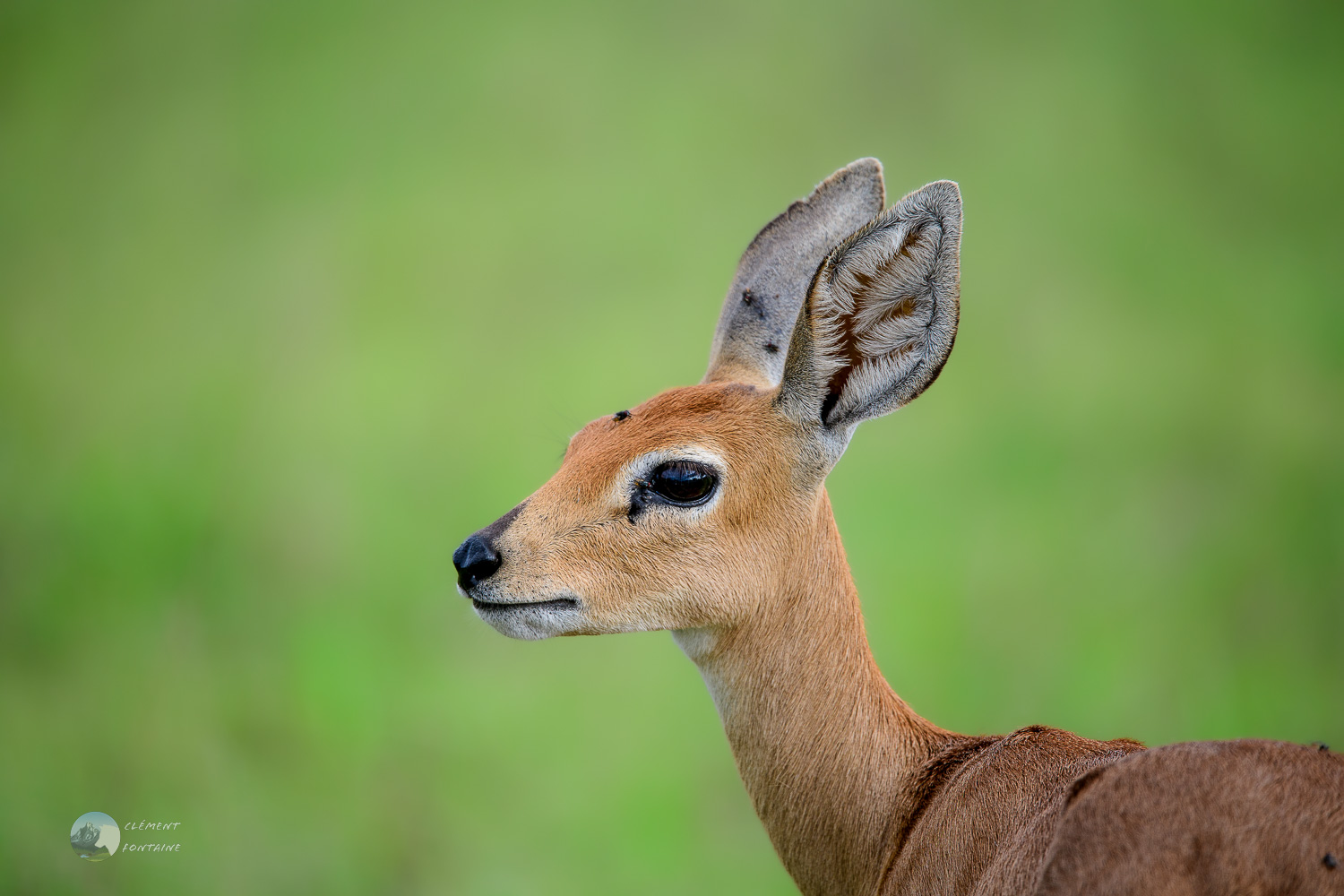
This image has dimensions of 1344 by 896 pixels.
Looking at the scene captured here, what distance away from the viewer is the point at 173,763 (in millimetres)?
4578

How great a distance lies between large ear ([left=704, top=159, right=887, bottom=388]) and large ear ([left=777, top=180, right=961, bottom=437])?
50 centimetres

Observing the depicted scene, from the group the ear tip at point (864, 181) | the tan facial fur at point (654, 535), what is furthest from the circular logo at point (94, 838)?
the ear tip at point (864, 181)

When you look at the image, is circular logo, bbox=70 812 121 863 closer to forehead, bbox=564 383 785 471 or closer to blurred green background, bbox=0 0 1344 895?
blurred green background, bbox=0 0 1344 895

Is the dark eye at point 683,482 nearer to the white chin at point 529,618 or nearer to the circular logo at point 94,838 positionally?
the white chin at point 529,618

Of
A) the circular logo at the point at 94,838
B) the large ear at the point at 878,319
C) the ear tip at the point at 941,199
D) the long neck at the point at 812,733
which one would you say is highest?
the ear tip at the point at 941,199

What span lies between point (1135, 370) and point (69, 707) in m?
6.00

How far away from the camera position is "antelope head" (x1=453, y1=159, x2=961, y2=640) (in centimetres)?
227

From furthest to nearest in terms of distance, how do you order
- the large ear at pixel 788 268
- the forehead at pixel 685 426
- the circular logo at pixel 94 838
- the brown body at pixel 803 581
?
the circular logo at pixel 94 838 < the large ear at pixel 788 268 < the forehead at pixel 685 426 < the brown body at pixel 803 581

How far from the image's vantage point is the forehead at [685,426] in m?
2.39

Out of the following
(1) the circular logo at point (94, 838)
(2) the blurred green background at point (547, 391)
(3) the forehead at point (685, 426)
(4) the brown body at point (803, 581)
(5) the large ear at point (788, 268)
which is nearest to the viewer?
(4) the brown body at point (803, 581)

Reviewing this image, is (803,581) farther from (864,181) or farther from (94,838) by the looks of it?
(94,838)

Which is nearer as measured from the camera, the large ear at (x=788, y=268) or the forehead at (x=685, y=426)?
the forehead at (x=685, y=426)

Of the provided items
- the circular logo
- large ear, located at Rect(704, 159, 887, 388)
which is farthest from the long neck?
the circular logo

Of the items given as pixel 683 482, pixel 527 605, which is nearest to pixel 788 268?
pixel 683 482
